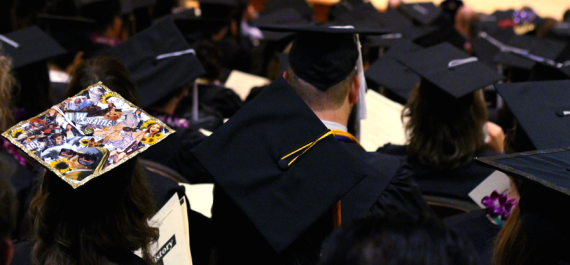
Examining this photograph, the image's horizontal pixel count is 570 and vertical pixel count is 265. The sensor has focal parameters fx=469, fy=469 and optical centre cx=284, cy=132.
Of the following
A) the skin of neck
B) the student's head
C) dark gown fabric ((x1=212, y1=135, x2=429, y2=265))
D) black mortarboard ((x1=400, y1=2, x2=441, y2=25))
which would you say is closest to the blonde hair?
dark gown fabric ((x1=212, y1=135, x2=429, y2=265))

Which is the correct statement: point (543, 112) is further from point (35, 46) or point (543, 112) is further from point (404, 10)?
point (404, 10)

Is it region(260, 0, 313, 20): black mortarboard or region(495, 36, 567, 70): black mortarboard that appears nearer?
region(495, 36, 567, 70): black mortarboard

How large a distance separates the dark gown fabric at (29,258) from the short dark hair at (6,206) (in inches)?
15.0

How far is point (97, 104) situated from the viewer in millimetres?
1171

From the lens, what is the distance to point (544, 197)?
3.59ft

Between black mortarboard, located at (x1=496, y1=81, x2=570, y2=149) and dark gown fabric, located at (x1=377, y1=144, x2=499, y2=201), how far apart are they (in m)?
0.39

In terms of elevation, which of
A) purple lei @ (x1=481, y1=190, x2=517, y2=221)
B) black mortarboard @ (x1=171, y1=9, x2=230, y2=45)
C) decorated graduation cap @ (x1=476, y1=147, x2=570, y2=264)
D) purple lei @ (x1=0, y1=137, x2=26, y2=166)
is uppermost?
decorated graduation cap @ (x1=476, y1=147, x2=570, y2=264)

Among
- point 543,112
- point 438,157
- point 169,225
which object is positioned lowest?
point 438,157

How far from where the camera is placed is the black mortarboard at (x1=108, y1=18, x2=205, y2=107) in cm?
242

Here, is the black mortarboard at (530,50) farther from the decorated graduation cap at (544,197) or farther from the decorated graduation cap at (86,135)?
the decorated graduation cap at (86,135)

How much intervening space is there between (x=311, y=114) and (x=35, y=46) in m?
1.89

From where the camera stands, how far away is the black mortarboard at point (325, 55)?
160 cm

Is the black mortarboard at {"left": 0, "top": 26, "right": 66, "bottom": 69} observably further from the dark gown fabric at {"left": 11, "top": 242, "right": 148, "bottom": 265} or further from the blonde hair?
the dark gown fabric at {"left": 11, "top": 242, "right": 148, "bottom": 265}

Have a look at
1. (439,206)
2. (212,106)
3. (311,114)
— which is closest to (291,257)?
(311,114)
